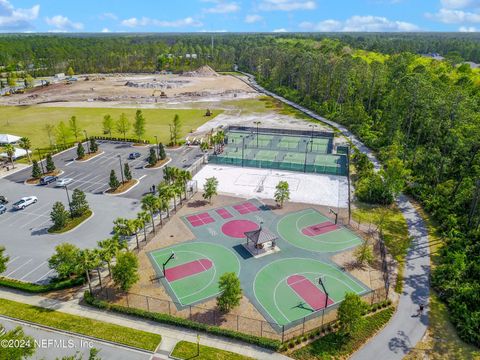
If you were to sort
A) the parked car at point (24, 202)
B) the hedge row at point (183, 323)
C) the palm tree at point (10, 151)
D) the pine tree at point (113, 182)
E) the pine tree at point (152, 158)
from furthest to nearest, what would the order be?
the pine tree at point (152, 158) < the palm tree at point (10, 151) < the pine tree at point (113, 182) < the parked car at point (24, 202) < the hedge row at point (183, 323)

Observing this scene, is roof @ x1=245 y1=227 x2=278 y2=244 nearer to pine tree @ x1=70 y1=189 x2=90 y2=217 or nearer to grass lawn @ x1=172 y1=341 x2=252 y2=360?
grass lawn @ x1=172 y1=341 x2=252 y2=360

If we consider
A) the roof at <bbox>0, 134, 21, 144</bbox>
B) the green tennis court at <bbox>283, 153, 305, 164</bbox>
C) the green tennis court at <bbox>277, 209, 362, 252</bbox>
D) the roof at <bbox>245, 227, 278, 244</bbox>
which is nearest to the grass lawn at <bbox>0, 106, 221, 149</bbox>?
the roof at <bbox>0, 134, 21, 144</bbox>

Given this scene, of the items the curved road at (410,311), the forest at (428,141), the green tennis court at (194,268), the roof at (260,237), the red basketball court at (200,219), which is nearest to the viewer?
the curved road at (410,311)

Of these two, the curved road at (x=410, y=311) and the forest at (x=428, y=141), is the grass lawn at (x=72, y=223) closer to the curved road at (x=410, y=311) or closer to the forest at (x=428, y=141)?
the curved road at (x=410, y=311)

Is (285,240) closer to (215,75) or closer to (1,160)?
(1,160)

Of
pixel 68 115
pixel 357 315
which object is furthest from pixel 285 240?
pixel 68 115


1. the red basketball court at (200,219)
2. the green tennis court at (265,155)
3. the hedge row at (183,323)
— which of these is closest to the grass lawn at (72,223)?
the red basketball court at (200,219)

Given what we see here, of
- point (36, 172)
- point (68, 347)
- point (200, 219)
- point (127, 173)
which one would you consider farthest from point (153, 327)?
point (36, 172)
